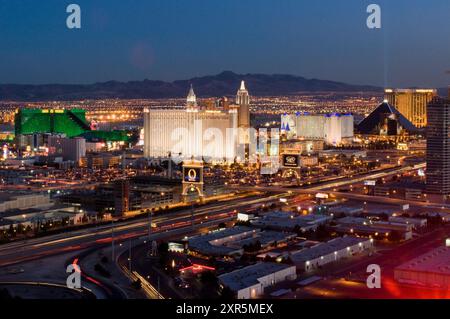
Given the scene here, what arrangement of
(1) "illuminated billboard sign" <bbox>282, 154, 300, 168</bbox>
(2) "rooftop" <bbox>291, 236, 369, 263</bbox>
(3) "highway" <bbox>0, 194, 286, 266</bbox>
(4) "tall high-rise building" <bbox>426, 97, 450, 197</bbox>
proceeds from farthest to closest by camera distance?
(1) "illuminated billboard sign" <bbox>282, 154, 300, 168</bbox> < (4) "tall high-rise building" <bbox>426, 97, 450, 197</bbox> < (3) "highway" <bbox>0, 194, 286, 266</bbox> < (2) "rooftop" <bbox>291, 236, 369, 263</bbox>

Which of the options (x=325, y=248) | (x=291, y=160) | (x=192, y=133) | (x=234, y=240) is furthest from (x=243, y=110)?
(x=325, y=248)

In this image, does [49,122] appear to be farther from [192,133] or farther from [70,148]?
[192,133]

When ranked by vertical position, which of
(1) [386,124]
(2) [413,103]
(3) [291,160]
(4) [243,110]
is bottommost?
(3) [291,160]

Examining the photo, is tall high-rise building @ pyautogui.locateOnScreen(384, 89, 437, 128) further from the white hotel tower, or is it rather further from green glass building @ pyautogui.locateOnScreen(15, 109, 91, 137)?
the white hotel tower

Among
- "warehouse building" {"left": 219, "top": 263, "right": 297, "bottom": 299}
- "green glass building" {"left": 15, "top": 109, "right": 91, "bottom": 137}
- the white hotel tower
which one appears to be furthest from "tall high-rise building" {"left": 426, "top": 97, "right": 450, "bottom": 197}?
"green glass building" {"left": 15, "top": 109, "right": 91, "bottom": 137}
